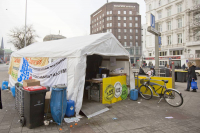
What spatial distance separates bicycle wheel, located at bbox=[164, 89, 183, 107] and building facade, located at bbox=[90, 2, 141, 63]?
57.7 metres

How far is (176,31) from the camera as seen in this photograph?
3566cm

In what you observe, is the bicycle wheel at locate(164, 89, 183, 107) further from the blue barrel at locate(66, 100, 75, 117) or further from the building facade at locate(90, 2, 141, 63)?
the building facade at locate(90, 2, 141, 63)

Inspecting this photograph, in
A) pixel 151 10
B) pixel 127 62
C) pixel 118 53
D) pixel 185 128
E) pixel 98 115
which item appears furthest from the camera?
pixel 151 10

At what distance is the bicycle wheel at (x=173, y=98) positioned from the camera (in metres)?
5.81

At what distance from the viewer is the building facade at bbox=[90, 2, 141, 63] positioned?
6281cm

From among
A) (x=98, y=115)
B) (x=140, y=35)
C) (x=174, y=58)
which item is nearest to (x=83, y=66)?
(x=98, y=115)

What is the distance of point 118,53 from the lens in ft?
22.6

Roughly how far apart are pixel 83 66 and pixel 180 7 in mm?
38721

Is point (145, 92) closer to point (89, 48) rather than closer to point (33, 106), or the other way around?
point (89, 48)

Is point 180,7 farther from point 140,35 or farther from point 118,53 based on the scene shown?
point 118,53

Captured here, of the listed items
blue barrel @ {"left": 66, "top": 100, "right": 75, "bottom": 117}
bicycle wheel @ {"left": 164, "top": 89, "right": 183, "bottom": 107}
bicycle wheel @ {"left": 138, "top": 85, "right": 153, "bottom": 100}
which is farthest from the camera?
bicycle wheel @ {"left": 138, "top": 85, "right": 153, "bottom": 100}

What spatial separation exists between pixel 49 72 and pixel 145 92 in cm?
476

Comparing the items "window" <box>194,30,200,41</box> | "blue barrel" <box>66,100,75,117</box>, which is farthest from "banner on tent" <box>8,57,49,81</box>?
"window" <box>194,30,200,41</box>

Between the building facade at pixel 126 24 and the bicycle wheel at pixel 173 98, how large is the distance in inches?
2271
